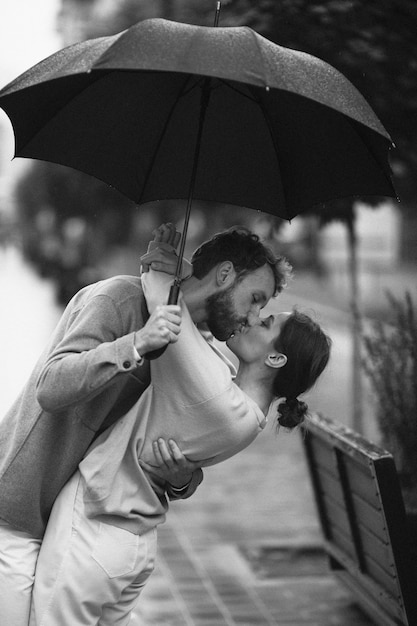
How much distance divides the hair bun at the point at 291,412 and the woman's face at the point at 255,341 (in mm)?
208

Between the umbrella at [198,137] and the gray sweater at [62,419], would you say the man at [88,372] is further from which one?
the umbrella at [198,137]

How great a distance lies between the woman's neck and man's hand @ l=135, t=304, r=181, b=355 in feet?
1.63

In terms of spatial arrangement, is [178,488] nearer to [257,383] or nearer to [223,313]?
[257,383]

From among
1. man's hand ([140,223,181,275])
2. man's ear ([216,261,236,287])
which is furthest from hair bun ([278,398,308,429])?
man's hand ([140,223,181,275])

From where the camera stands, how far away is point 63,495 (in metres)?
2.97

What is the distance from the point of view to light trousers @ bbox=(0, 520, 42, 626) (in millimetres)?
2912

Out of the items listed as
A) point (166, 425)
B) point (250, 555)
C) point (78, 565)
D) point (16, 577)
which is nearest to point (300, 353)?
point (166, 425)

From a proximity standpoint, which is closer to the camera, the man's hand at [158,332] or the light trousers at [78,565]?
the man's hand at [158,332]

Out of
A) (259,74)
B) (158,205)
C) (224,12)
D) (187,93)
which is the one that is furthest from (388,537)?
(158,205)

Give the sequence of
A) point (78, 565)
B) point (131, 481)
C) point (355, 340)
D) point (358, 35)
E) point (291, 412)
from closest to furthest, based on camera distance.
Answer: point (78, 565) < point (131, 481) < point (291, 412) < point (358, 35) < point (355, 340)

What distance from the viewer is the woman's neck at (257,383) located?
317 cm

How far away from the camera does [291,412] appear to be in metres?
3.28

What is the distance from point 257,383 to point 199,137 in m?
0.81

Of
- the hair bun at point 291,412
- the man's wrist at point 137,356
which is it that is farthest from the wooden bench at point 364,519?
the man's wrist at point 137,356
